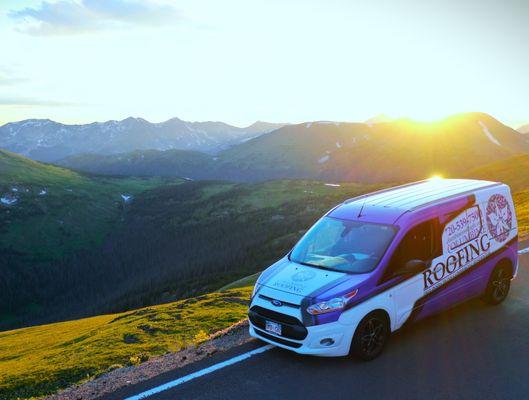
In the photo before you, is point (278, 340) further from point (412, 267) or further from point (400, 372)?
point (412, 267)

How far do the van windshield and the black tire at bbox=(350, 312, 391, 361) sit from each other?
42.2 inches

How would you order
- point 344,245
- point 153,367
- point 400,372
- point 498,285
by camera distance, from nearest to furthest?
point 400,372
point 153,367
point 344,245
point 498,285

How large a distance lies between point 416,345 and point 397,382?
183cm

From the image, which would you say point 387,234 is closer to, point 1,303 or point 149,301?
point 149,301

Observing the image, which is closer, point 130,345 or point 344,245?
point 344,245

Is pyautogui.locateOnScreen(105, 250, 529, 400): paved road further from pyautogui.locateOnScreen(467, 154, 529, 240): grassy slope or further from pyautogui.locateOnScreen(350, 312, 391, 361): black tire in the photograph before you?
pyautogui.locateOnScreen(467, 154, 529, 240): grassy slope

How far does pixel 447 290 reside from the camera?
37.7 ft

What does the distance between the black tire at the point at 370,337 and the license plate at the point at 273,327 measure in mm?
1569

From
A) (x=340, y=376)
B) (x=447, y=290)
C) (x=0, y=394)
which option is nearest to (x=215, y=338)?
(x=340, y=376)

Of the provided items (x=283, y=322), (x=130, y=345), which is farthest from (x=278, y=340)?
(x=130, y=345)

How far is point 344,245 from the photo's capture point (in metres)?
11.0

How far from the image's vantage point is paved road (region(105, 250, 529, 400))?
28.6 ft

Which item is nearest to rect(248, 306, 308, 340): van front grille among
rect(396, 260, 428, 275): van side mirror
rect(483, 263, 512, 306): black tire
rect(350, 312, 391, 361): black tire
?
rect(350, 312, 391, 361): black tire

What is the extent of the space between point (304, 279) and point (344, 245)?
1.49 m
